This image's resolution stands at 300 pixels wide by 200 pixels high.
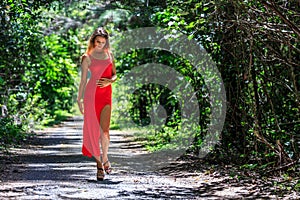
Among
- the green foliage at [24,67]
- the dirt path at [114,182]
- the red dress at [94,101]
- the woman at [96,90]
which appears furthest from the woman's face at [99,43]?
the green foliage at [24,67]

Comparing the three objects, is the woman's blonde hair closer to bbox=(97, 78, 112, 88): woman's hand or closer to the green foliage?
bbox=(97, 78, 112, 88): woman's hand

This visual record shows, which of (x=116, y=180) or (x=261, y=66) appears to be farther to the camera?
Answer: (x=261, y=66)

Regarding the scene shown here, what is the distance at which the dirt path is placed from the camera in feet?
24.0

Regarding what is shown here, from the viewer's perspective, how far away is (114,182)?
27.5 ft

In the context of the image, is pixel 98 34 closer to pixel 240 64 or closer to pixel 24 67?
pixel 240 64

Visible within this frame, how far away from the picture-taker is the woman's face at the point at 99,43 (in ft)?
28.5

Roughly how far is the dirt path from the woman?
0.62m

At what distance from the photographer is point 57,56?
27.2m

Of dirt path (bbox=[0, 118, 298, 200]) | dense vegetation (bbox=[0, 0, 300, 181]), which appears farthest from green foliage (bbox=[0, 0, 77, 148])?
dirt path (bbox=[0, 118, 298, 200])

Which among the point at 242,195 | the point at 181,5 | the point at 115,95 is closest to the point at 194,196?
the point at 242,195

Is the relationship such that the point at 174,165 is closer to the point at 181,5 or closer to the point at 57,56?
the point at 181,5

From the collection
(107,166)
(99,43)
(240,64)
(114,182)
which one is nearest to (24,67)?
(107,166)

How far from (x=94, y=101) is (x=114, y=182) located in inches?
50.1

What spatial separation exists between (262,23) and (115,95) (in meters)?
23.2
